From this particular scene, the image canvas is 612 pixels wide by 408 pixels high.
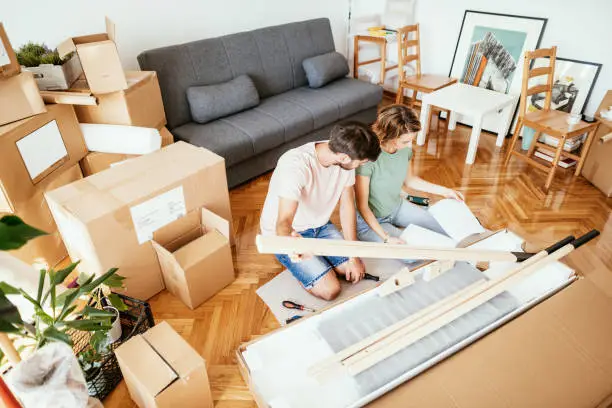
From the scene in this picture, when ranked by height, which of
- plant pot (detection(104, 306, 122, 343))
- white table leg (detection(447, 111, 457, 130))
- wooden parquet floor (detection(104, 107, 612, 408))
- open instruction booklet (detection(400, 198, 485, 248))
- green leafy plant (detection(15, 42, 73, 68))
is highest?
green leafy plant (detection(15, 42, 73, 68))

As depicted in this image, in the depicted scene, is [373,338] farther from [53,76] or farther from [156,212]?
[53,76]

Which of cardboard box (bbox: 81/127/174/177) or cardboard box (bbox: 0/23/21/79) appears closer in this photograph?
cardboard box (bbox: 0/23/21/79)

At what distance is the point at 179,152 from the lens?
220cm

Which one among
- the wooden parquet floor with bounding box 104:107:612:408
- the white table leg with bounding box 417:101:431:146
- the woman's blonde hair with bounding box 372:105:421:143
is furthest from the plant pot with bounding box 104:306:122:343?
the white table leg with bounding box 417:101:431:146

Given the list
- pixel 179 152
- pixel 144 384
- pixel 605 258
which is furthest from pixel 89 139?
pixel 605 258

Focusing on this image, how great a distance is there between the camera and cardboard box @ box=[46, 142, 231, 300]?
1812mm

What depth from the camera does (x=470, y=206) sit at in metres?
2.89

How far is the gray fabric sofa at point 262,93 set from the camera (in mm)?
2898

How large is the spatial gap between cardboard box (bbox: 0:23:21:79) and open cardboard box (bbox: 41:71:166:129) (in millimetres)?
216

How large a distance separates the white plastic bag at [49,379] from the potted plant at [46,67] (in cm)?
149

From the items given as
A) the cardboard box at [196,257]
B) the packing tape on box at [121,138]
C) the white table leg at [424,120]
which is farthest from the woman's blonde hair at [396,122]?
the white table leg at [424,120]

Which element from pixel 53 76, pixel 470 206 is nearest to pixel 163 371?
pixel 53 76

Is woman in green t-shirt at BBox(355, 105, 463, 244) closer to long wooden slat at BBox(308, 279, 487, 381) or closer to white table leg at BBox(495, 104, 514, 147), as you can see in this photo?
long wooden slat at BBox(308, 279, 487, 381)

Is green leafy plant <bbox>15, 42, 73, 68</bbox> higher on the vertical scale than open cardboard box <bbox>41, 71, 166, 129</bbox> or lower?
higher
